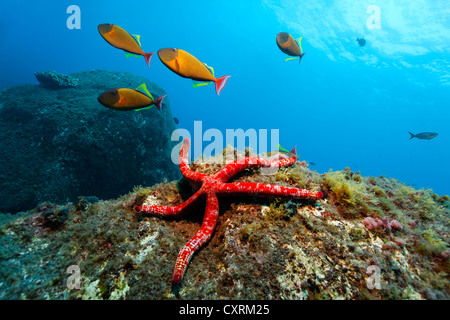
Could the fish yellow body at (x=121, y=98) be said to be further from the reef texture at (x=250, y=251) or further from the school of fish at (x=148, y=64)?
the reef texture at (x=250, y=251)

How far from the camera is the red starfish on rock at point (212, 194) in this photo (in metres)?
2.84

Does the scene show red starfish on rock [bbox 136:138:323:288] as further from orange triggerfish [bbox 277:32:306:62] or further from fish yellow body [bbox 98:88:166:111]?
orange triggerfish [bbox 277:32:306:62]

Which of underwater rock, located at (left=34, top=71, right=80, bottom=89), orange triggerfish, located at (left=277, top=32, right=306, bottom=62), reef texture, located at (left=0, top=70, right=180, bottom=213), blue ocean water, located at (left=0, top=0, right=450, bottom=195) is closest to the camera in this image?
orange triggerfish, located at (left=277, top=32, right=306, bottom=62)

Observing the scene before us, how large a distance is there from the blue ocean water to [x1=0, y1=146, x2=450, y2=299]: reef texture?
24.2 meters

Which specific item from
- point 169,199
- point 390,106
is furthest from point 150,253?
point 390,106

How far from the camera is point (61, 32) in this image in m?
103

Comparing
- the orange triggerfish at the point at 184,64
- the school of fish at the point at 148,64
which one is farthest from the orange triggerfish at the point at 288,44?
the orange triggerfish at the point at 184,64

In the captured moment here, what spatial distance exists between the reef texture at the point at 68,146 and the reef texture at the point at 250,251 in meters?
7.10

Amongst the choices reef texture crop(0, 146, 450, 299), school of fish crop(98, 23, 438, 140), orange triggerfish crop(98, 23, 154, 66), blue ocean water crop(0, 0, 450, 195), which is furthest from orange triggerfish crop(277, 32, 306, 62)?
blue ocean water crop(0, 0, 450, 195)

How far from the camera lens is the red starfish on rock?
9.32 feet

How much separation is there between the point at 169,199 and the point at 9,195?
9546 mm

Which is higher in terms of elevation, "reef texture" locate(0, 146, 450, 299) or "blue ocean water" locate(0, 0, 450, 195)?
"blue ocean water" locate(0, 0, 450, 195)

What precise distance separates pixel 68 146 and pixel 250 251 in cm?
1136
